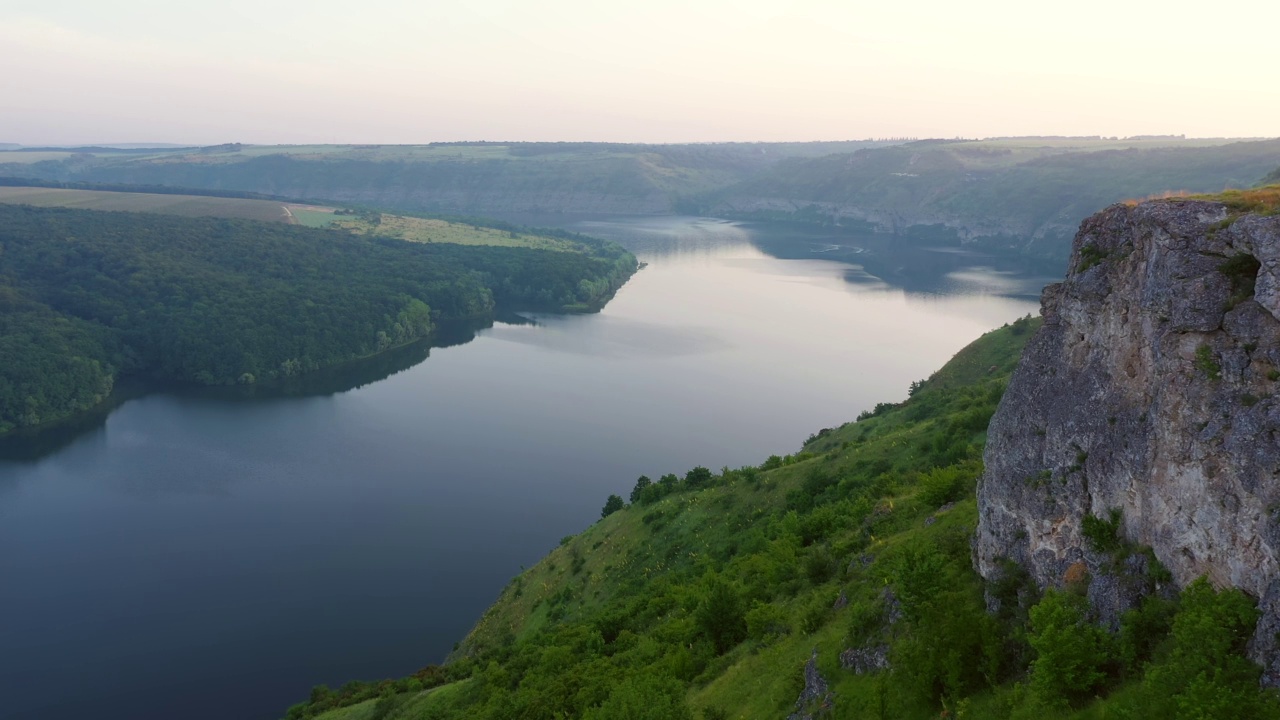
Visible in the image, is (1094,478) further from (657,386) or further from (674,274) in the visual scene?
(674,274)

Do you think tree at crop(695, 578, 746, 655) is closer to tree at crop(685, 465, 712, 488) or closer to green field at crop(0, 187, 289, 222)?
tree at crop(685, 465, 712, 488)

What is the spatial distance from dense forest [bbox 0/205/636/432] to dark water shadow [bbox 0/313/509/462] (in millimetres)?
2001

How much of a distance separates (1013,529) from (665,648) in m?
11.9

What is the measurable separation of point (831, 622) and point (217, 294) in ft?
392

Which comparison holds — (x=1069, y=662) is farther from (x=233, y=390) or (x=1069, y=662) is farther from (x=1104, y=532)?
(x=233, y=390)

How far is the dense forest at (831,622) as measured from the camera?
1275 centimetres

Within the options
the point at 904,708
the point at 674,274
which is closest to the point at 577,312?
the point at 674,274

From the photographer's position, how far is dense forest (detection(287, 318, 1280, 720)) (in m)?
12.8

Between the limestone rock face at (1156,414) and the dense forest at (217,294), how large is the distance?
3725 inches

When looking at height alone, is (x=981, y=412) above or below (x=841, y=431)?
above

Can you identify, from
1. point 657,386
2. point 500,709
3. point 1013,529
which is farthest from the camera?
point 657,386

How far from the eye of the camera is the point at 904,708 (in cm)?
1556

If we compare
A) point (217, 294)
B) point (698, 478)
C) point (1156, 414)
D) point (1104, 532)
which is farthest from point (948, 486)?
point (217, 294)

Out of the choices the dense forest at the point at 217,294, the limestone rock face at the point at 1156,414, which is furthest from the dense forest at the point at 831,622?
the dense forest at the point at 217,294
